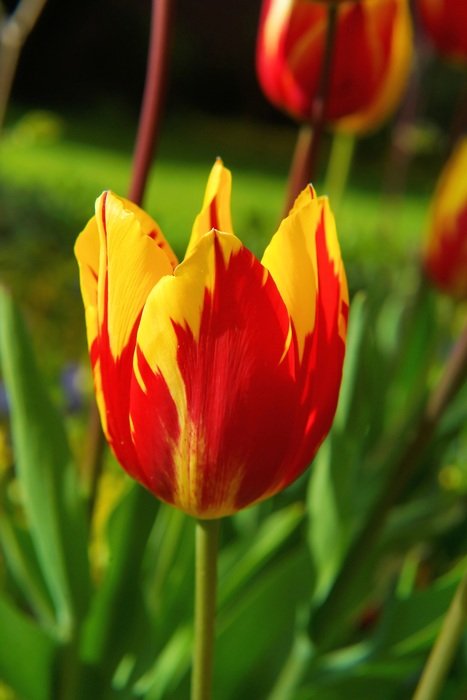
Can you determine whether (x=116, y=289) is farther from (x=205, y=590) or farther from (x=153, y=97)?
(x=153, y=97)

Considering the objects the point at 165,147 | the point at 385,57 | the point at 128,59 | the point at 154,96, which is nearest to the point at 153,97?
the point at 154,96

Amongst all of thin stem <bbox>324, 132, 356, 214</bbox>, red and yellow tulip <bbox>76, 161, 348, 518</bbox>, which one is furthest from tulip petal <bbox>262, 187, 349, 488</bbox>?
thin stem <bbox>324, 132, 356, 214</bbox>

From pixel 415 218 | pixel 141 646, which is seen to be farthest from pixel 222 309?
pixel 415 218

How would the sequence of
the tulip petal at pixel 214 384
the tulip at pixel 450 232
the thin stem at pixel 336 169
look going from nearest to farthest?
the tulip petal at pixel 214 384 < the tulip at pixel 450 232 < the thin stem at pixel 336 169

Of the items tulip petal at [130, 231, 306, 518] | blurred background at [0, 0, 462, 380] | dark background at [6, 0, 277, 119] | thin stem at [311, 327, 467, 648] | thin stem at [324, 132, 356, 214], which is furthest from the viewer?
→ dark background at [6, 0, 277, 119]

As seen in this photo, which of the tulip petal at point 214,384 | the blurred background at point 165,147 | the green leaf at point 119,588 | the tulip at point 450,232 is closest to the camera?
the tulip petal at point 214,384

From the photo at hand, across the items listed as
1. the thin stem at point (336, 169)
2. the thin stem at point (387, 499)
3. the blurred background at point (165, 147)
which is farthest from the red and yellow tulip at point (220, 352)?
the blurred background at point (165, 147)

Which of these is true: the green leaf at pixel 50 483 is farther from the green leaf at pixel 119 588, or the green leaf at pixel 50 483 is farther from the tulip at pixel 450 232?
the tulip at pixel 450 232

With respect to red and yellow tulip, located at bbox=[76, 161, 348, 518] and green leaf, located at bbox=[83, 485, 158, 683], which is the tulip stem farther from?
green leaf, located at bbox=[83, 485, 158, 683]
